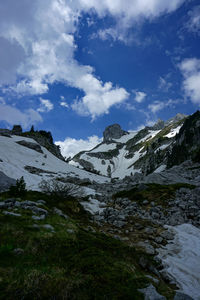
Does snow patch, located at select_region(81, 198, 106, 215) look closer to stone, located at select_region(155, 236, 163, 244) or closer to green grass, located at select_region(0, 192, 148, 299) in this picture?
stone, located at select_region(155, 236, 163, 244)

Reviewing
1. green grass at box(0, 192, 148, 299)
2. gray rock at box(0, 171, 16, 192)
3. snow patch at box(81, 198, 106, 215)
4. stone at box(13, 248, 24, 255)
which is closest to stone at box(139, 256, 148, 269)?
green grass at box(0, 192, 148, 299)

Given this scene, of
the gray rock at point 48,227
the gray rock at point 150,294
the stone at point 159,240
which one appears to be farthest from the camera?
the stone at point 159,240

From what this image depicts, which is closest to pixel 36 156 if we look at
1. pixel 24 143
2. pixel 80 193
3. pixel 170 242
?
pixel 24 143

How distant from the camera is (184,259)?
862 cm

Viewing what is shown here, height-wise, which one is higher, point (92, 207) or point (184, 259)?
point (92, 207)

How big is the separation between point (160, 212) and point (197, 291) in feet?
37.0

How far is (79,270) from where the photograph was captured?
460 centimetres

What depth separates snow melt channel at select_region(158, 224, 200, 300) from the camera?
626cm

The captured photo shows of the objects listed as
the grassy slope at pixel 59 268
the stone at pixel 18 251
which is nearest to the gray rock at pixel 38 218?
the grassy slope at pixel 59 268

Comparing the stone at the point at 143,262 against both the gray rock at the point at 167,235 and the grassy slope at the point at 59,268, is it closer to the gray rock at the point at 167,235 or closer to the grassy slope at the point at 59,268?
the grassy slope at the point at 59,268

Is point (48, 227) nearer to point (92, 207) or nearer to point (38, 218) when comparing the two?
point (38, 218)

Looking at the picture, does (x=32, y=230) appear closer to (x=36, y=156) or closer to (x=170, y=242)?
(x=170, y=242)

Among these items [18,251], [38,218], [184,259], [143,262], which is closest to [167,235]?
[184,259]

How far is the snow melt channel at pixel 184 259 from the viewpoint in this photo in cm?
626
